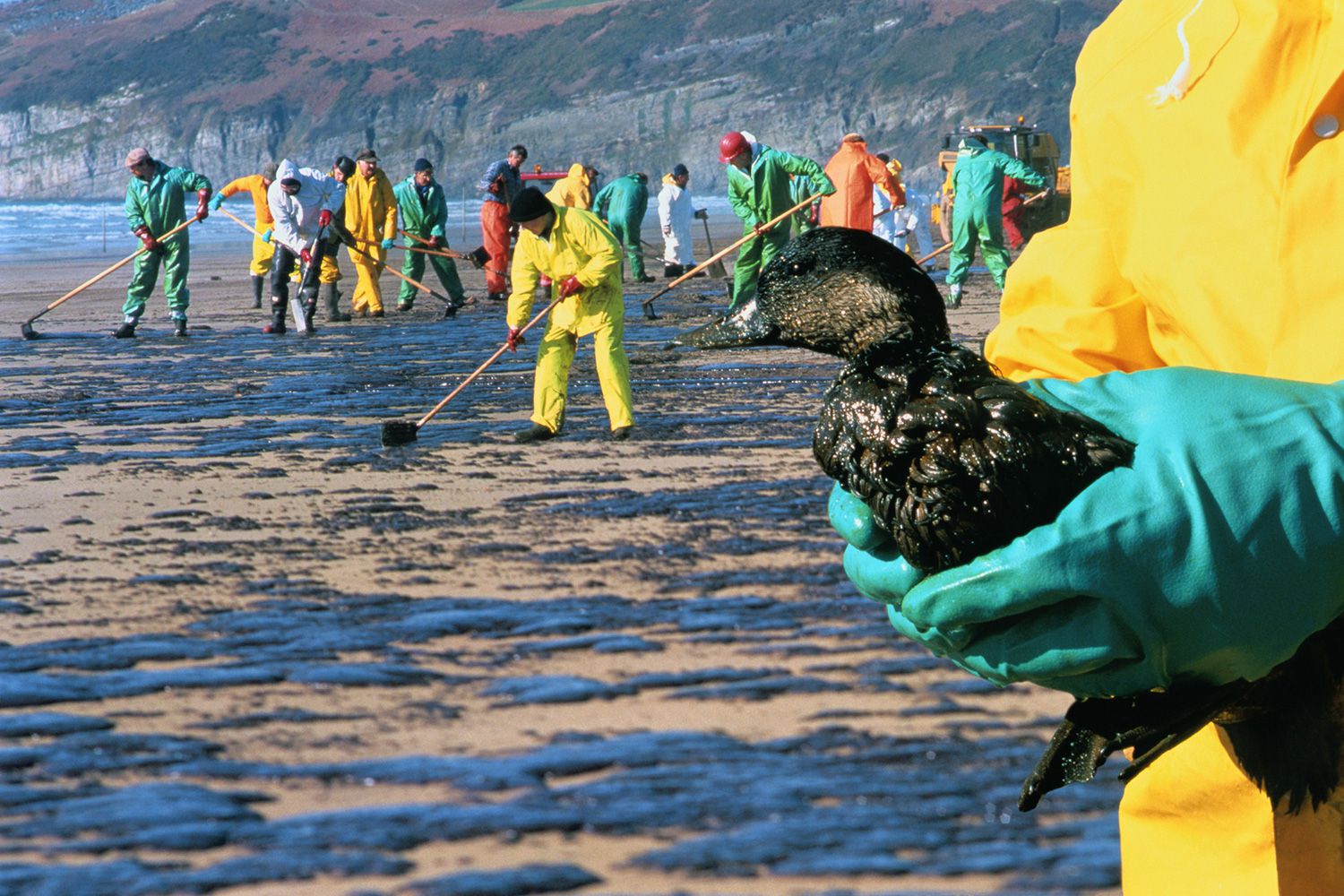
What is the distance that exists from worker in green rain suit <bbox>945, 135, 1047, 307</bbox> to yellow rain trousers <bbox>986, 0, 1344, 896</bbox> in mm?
15519

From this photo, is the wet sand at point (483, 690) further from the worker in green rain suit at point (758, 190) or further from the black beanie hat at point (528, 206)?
→ the worker in green rain suit at point (758, 190)

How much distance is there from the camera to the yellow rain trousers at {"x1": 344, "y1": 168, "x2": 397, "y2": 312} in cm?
2039

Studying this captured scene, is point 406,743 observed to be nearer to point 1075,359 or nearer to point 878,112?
Answer: point 1075,359

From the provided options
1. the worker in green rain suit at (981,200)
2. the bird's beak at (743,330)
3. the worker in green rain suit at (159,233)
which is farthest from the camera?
the worker in green rain suit at (159,233)

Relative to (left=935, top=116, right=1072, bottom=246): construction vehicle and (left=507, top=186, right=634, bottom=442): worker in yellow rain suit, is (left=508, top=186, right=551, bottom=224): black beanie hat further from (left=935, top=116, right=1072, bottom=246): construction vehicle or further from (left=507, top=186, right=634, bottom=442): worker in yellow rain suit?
(left=935, top=116, right=1072, bottom=246): construction vehicle

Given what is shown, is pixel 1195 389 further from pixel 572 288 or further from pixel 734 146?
pixel 734 146

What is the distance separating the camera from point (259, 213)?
796 inches

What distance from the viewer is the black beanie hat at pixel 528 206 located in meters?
9.92

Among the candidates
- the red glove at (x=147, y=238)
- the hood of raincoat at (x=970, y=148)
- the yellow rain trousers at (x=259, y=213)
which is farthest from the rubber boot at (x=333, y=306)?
the hood of raincoat at (x=970, y=148)

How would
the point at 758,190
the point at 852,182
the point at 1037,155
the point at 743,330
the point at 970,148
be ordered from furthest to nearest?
1. the point at 1037,155
2. the point at 758,190
3. the point at 970,148
4. the point at 852,182
5. the point at 743,330

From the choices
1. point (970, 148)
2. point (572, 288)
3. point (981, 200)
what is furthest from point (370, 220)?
point (572, 288)

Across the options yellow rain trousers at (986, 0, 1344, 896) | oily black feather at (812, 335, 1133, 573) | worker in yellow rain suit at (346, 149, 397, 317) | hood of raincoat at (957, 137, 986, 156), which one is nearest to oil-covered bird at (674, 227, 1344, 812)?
oily black feather at (812, 335, 1133, 573)

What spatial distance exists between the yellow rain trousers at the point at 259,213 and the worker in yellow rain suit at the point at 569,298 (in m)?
9.40

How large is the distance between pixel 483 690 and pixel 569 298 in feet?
16.8
